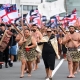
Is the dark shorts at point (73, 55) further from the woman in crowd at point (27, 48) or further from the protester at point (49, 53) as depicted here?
the woman in crowd at point (27, 48)

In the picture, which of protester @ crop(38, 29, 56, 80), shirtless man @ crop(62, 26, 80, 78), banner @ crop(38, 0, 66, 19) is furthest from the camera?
banner @ crop(38, 0, 66, 19)

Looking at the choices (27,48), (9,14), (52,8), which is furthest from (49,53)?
(52,8)

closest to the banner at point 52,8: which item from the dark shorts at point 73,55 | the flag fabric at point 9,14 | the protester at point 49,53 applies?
the flag fabric at point 9,14

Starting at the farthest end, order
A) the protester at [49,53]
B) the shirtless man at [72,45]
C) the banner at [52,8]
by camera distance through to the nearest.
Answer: the banner at [52,8] → the shirtless man at [72,45] → the protester at [49,53]

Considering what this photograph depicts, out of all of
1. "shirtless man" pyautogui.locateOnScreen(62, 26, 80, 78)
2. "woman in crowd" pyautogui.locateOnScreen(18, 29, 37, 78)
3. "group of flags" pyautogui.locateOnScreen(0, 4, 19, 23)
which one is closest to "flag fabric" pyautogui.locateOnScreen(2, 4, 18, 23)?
"group of flags" pyautogui.locateOnScreen(0, 4, 19, 23)

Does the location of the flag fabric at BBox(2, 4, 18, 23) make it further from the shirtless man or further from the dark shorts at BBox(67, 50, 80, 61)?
the dark shorts at BBox(67, 50, 80, 61)

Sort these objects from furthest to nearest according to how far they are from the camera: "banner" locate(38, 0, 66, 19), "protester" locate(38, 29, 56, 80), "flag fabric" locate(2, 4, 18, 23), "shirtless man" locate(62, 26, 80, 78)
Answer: "banner" locate(38, 0, 66, 19) → "flag fabric" locate(2, 4, 18, 23) → "shirtless man" locate(62, 26, 80, 78) → "protester" locate(38, 29, 56, 80)

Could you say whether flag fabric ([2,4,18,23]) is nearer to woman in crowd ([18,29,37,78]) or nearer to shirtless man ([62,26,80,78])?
woman in crowd ([18,29,37,78])

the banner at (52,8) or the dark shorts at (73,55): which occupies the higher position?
the banner at (52,8)

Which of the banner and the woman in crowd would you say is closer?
the woman in crowd

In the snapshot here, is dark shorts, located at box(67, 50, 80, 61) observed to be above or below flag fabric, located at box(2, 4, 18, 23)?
below

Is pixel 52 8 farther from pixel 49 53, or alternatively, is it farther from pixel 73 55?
pixel 49 53

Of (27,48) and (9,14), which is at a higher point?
(9,14)

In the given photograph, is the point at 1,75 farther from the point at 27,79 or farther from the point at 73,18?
the point at 73,18
